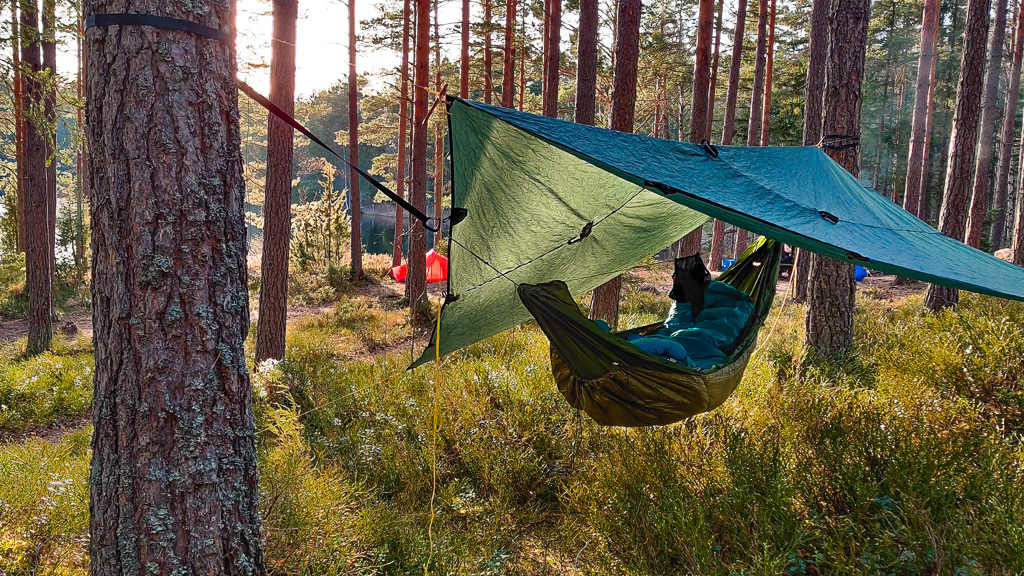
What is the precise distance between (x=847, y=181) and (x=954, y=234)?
3392 millimetres

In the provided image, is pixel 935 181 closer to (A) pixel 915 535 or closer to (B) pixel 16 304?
(A) pixel 915 535

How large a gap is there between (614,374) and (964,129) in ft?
17.2

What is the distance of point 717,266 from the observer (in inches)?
444

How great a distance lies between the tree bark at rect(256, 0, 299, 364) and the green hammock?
9.19ft

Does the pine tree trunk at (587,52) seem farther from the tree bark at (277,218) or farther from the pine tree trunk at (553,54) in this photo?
the tree bark at (277,218)

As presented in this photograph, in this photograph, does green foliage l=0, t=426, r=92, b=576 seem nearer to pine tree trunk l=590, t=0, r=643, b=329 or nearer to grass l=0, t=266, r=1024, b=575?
grass l=0, t=266, r=1024, b=575

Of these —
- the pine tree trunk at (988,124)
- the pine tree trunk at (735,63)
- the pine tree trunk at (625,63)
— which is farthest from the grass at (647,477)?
the pine tree trunk at (735,63)

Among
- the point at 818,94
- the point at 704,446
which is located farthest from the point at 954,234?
the point at 704,446

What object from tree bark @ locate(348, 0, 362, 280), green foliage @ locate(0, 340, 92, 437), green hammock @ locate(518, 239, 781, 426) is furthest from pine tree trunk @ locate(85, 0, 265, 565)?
tree bark @ locate(348, 0, 362, 280)

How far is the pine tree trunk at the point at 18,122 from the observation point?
4.77 metres

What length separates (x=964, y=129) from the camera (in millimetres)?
5242

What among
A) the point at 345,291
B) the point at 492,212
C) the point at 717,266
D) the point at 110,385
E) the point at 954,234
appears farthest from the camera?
the point at 717,266

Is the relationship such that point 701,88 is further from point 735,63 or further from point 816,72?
point 735,63

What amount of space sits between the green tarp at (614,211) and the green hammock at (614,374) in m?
0.55
